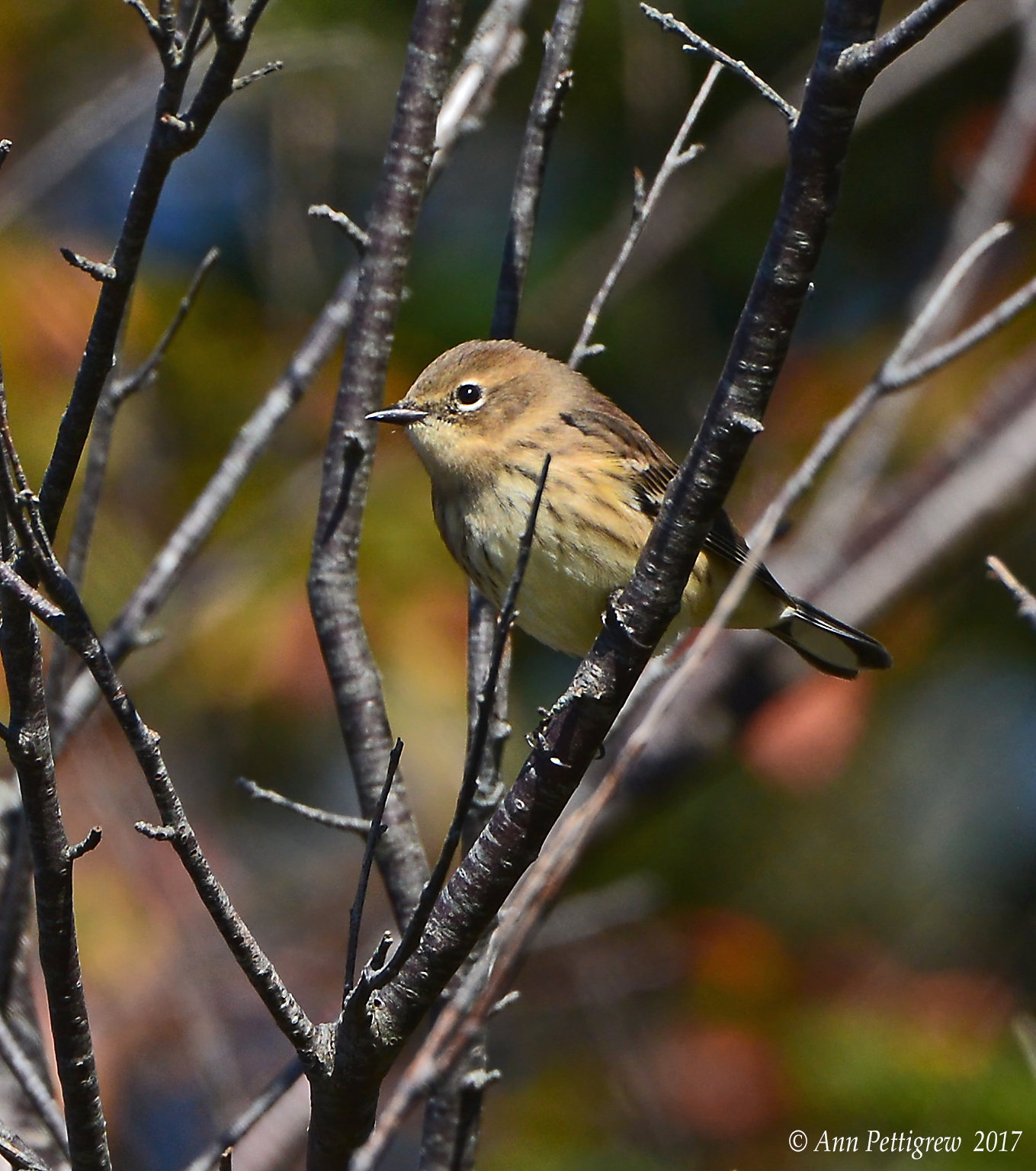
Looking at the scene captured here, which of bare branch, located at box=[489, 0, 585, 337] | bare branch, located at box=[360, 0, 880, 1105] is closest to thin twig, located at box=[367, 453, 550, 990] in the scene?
bare branch, located at box=[360, 0, 880, 1105]

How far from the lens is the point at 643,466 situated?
405cm

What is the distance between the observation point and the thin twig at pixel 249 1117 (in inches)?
99.9

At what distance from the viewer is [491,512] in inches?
146

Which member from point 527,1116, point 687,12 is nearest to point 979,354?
point 687,12

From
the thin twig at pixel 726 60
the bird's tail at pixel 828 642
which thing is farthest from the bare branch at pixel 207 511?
the bird's tail at pixel 828 642

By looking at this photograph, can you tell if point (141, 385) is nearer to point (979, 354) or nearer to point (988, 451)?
point (988, 451)

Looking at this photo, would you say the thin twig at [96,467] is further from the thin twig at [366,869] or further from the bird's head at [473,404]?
the thin twig at [366,869]

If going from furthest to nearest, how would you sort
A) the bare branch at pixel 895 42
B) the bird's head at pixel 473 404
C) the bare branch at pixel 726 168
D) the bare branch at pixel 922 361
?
the bare branch at pixel 726 168
the bird's head at pixel 473 404
the bare branch at pixel 922 361
the bare branch at pixel 895 42

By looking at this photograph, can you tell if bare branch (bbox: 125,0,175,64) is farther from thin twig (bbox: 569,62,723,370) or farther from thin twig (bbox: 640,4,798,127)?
thin twig (bbox: 569,62,723,370)

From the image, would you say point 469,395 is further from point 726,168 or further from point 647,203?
point 726,168

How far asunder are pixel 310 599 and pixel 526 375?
4.19ft

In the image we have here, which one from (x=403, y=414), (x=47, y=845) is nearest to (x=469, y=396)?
(x=403, y=414)

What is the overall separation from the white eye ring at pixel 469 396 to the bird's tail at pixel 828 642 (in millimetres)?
1168

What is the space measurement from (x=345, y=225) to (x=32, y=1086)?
1.95m
